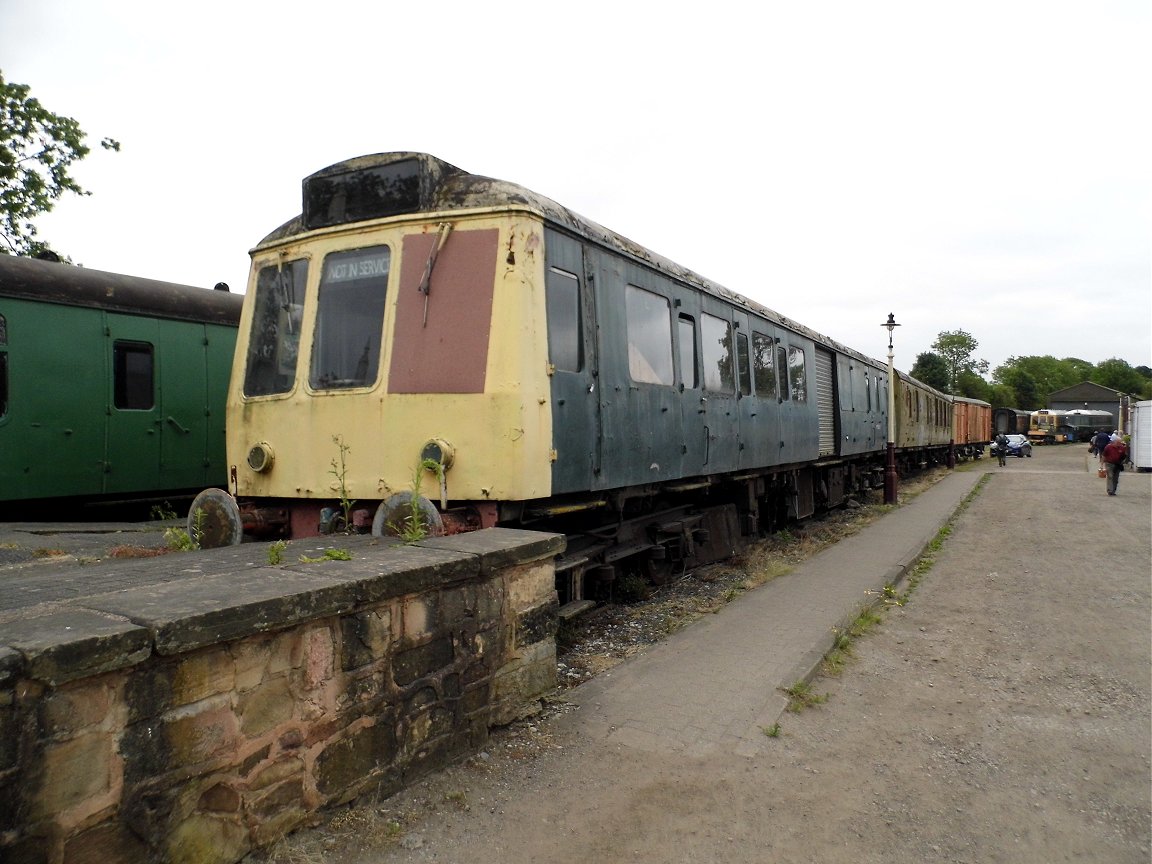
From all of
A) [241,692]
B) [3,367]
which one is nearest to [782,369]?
[3,367]

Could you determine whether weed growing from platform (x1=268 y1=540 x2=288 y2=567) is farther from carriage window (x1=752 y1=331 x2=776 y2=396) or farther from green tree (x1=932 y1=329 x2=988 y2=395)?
green tree (x1=932 y1=329 x2=988 y2=395)

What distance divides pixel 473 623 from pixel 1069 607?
20.1 feet

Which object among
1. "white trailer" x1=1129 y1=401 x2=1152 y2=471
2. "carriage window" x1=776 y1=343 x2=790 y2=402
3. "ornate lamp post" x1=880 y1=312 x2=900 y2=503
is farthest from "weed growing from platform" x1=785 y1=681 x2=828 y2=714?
"white trailer" x1=1129 y1=401 x2=1152 y2=471

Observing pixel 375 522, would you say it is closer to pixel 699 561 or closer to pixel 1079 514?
pixel 699 561

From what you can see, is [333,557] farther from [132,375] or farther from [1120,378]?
[1120,378]

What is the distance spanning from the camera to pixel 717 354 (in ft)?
27.9

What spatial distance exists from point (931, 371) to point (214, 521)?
86.6 meters

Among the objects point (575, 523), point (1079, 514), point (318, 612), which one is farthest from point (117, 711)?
point (1079, 514)

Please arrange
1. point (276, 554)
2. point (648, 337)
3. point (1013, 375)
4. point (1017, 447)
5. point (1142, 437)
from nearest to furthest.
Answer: point (276, 554), point (648, 337), point (1142, 437), point (1017, 447), point (1013, 375)

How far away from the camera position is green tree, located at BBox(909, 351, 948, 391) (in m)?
82.3

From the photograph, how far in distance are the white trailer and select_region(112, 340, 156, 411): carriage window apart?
107 ft

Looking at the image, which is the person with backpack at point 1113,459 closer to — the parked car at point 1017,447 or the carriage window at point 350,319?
the carriage window at point 350,319

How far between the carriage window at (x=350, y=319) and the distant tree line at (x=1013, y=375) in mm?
79297

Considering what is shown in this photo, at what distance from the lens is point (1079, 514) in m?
15.4
